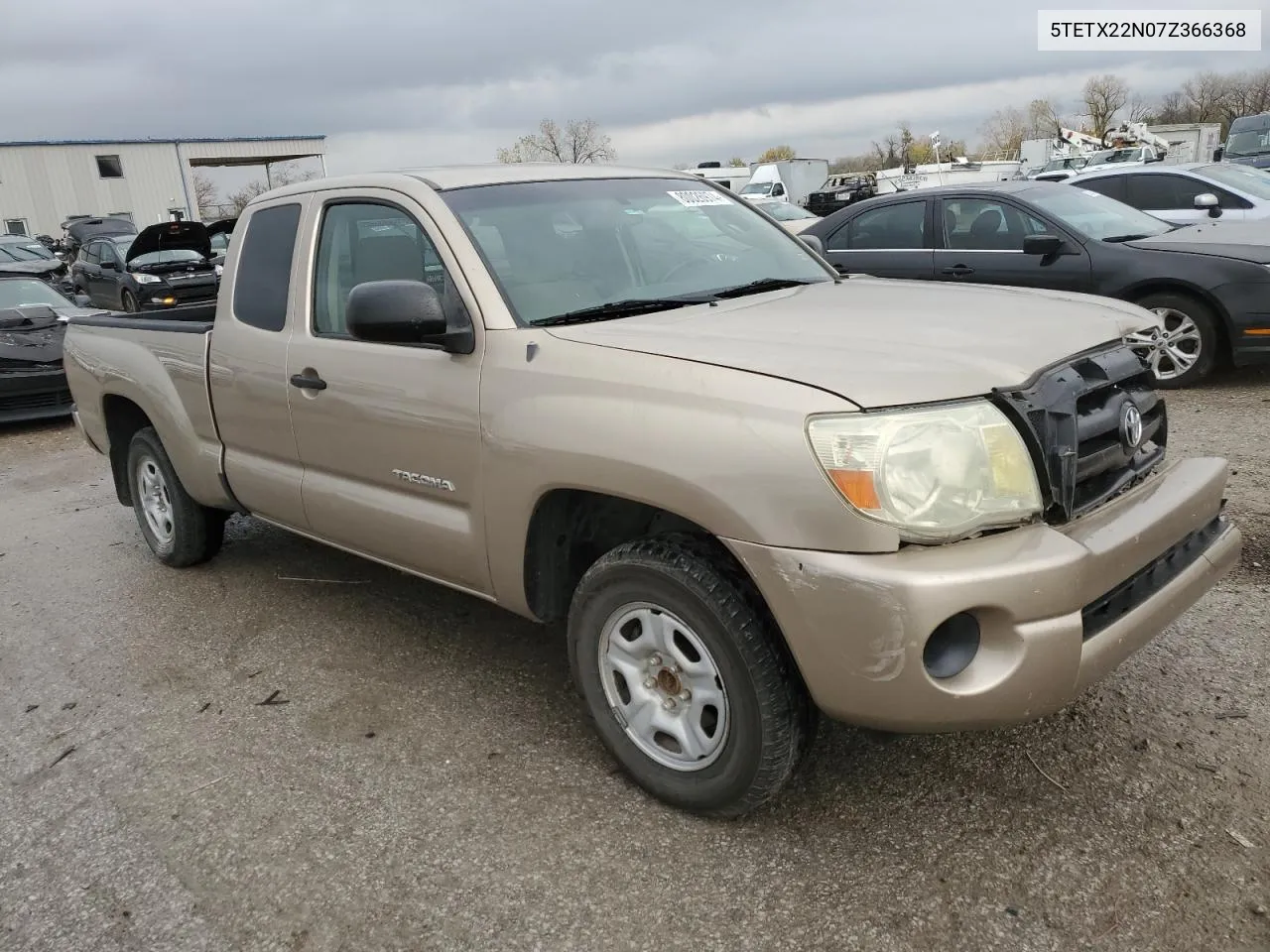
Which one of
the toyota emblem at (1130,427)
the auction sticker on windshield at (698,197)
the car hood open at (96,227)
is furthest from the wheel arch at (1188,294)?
the car hood open at (96,227)

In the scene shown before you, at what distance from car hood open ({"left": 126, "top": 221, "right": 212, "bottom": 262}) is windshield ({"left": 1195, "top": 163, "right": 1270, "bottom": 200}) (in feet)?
43.0

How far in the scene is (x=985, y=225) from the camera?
8.16 m

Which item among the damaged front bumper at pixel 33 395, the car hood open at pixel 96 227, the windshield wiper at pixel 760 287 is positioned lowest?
the damaged front bumper at pixel 33 395

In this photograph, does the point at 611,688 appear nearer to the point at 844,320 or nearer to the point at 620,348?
the point at 620,348

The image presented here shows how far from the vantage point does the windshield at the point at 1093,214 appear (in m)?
7.87

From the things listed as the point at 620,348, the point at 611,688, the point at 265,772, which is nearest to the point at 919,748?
the point at 611,688

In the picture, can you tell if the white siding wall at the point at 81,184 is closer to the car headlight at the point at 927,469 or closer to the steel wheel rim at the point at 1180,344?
the steel wheel rim at the point at 1180,344

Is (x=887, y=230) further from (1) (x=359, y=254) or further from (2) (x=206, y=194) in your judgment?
(2) (x=206, y=194)

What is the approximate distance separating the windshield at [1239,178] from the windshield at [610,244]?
8115mm

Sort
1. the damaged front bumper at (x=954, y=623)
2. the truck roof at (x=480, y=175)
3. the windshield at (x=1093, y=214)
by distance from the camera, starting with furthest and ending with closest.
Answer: the windshield at (x=1093, y=214), the truck roof at (x=480, y=175), the damaged front bumper at (x=954, y=623)

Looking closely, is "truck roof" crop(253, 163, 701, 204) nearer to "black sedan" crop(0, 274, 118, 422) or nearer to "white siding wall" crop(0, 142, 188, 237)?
"black sedan" crop(0, 274, 118, 422)

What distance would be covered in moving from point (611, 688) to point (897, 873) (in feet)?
2.97

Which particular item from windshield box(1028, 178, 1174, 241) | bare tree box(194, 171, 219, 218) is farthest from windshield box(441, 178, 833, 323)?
bare tree box(194, 171, 219, 218)

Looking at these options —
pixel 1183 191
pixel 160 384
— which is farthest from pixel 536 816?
pixel 1183 191
